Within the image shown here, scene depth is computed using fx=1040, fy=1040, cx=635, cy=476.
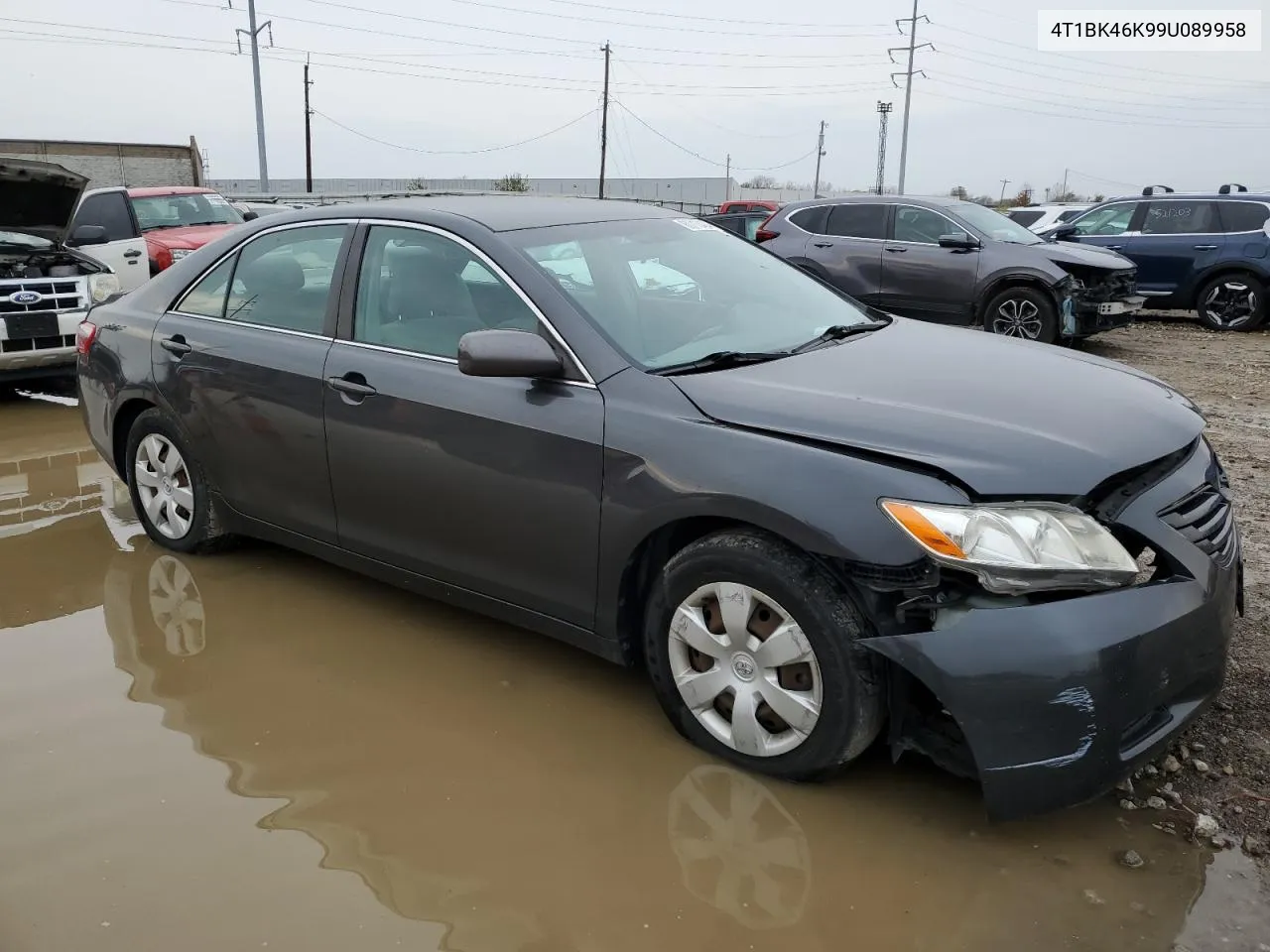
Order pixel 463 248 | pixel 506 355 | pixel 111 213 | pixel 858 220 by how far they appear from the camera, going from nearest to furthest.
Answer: pixel 506 355
pixel 463 248
pixel 858 220
pixel 111 213

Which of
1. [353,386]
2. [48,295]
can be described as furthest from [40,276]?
[353,386]

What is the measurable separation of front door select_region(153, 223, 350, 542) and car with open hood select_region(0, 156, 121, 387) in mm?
4170

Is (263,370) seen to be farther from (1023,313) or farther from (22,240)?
(1023,313)

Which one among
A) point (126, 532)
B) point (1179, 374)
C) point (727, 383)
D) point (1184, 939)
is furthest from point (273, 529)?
point (1179, 374)

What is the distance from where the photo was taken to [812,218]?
11.6 m

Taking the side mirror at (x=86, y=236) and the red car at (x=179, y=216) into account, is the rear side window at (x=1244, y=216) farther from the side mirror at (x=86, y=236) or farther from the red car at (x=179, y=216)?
the side mirror at (x=86, y=236)

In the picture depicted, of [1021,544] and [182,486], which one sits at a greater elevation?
[1021,544]

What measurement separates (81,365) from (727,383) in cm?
357

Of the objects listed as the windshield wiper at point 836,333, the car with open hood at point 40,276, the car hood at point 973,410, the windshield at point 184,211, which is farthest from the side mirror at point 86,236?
the car hood at point 973,410

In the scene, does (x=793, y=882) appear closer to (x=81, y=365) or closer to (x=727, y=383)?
(x=727, y=383)

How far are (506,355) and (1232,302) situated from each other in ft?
40.2

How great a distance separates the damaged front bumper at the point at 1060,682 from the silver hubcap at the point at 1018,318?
8102mm

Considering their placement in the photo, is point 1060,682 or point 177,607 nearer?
point 1060,682

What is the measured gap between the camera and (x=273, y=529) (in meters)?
4.25
